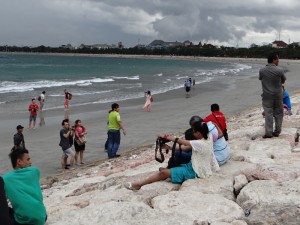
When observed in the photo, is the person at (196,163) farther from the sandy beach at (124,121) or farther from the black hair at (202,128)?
the sandy beach at (124,121)

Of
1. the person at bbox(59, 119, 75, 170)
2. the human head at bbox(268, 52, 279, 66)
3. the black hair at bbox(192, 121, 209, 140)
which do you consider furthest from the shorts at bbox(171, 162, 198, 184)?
the person at bbox(59, 119, 75, 170)

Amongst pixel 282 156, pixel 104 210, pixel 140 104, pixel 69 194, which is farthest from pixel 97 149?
pixel 140 104

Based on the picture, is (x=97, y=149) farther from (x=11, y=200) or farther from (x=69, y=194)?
(x=11, y=200)

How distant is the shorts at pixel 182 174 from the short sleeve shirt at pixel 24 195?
2.17m

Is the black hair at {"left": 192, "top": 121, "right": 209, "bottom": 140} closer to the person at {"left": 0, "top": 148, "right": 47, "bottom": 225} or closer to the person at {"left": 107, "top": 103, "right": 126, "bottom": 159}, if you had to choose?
the person at {"left": 0, "top": 148, "right": 47, "bottom": 225}

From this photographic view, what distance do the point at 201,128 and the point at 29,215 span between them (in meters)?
2.68

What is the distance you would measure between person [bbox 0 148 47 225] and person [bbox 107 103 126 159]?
6359 millimetres

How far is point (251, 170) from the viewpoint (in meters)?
6.14

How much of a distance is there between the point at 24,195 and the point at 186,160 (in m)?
2.60

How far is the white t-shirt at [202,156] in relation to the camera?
600cm

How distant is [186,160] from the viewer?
6285 millimetres

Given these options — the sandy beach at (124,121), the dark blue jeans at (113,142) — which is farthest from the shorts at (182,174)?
the sandy beach at (124,121)

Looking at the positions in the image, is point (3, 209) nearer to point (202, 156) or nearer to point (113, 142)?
→ point (202, 156)

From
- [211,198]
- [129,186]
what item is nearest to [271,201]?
[211,198]
